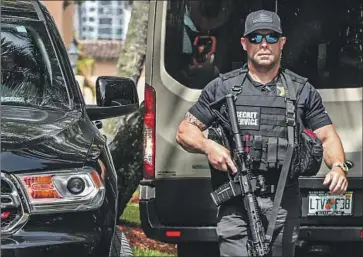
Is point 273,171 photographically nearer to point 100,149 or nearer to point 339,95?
point 100,149

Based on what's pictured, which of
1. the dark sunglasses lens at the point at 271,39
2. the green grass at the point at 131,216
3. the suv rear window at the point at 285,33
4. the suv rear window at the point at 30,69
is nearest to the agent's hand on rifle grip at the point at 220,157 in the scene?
the dark sunglasses lens at the point at 271,39

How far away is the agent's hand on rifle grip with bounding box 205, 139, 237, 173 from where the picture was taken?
4328 millimetres

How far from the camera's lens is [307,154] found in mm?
4430

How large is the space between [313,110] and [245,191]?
0.60 m

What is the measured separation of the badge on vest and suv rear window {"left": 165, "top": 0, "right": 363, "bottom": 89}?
4.88ft

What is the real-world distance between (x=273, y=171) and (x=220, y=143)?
0.31 metres

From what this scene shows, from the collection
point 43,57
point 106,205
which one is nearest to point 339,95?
point 43,57

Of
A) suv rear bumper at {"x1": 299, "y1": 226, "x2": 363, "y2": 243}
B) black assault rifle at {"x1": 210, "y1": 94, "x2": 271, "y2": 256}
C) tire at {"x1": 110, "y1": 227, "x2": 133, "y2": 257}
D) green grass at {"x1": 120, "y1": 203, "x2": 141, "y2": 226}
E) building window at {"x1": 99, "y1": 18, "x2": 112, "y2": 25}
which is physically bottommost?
green grass at {"x1": 120, "y1": 203, "x2": 141, "y2": 226}

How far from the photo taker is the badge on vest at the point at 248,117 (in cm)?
446

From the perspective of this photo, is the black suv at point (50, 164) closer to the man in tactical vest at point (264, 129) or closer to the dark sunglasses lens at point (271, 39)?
the man in tactical vest at point (264, 129)

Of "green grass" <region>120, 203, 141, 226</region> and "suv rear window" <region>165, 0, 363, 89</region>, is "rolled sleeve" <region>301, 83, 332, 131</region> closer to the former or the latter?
"suv rear window" <region>165, 0, 363, 89</region>

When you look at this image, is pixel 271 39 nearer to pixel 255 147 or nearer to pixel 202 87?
pixel 255 147

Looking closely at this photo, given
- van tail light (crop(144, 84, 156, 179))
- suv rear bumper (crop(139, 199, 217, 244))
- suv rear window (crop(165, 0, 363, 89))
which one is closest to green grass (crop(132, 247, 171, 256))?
suv rear bumper (crop(139, 199, 217, 244))

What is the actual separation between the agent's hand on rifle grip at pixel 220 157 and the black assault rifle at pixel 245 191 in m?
0.05
